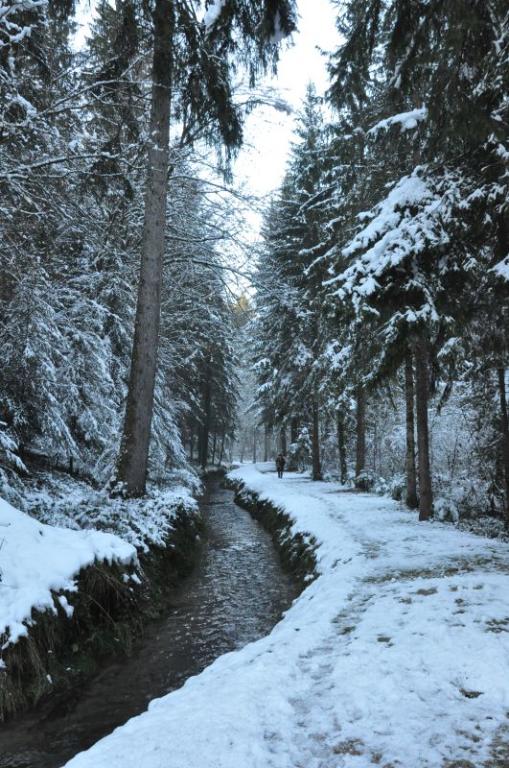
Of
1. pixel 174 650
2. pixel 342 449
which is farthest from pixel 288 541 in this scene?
pixel 342 449

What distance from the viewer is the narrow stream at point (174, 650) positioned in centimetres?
394

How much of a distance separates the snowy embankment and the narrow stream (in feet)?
2.71

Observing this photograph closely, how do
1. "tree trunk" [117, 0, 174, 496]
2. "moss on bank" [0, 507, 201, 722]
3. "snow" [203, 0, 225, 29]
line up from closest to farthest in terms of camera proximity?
"moss on bank" [0, 507, 201, 722] → "snow" [203, 0, 225, 29] → "tree trunk" [117, 0, 174, 496]

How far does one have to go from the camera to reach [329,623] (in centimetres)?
498

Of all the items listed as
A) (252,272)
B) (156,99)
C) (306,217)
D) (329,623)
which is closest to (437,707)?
(329,623)

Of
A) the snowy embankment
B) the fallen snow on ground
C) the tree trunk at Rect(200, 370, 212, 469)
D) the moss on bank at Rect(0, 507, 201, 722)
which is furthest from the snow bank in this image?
the tree trunk at Rect(200, 370, 212, 469)

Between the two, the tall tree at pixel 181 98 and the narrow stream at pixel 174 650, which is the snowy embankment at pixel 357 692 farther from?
the tall tree at pixel 181 98

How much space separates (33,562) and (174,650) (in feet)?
6.65

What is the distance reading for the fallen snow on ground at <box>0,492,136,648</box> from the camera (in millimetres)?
4609

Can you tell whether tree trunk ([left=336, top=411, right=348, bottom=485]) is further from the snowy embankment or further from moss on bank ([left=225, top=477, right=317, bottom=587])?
the snowy embankment

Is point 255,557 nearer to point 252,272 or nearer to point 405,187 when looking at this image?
point 252,272

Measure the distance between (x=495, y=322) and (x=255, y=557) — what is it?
7.16 meters

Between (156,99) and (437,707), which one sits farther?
(156,99)

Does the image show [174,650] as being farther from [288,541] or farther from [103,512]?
[288,541]
